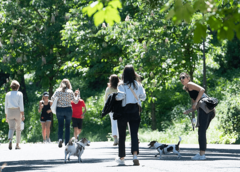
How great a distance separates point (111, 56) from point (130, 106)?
15154mm

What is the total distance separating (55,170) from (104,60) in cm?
1607

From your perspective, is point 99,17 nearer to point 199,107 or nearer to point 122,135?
point 122,135

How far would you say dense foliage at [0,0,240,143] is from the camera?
19203mm

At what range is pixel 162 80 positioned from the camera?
66.4ft

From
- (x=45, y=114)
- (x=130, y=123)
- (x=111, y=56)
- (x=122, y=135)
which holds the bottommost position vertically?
(x=122, y=135)

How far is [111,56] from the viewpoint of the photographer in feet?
77.5

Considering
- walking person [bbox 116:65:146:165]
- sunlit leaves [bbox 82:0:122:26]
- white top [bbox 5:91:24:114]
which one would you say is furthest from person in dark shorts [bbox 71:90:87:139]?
sunlit leaves [bbox 82:0:122:26]

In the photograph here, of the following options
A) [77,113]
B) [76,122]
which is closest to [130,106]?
[77,113]

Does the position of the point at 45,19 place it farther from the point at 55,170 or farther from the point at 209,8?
the point at 209,8

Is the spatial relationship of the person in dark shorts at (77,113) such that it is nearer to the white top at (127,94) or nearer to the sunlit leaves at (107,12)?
the white top at (127,94)

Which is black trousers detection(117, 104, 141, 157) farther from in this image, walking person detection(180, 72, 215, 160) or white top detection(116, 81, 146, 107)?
walking person detection(180, 72, 215, 160)

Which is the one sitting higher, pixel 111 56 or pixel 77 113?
pixel 111 56

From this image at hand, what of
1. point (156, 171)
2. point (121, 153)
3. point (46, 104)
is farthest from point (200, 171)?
point (46, 104)

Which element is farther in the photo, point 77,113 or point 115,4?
point 77,113
